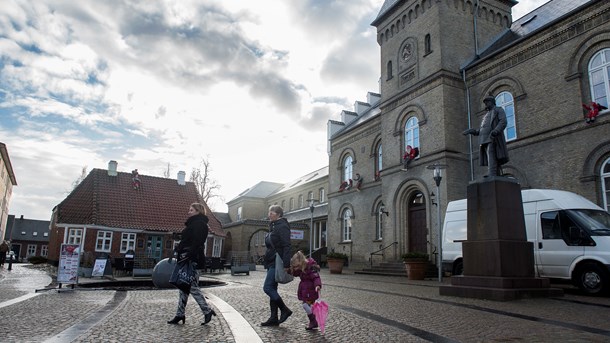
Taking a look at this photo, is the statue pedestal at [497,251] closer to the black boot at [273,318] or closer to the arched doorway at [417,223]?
the black boot at [273,318]

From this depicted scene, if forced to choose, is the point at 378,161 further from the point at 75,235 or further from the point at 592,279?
the point at 75,235

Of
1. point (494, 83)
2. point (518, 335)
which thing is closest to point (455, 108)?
point (494, 83)

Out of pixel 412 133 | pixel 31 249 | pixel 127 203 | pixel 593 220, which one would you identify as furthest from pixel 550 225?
pixel 31 249

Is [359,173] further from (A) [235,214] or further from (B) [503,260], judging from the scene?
(A) [235,214]

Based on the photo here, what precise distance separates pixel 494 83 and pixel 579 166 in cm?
563

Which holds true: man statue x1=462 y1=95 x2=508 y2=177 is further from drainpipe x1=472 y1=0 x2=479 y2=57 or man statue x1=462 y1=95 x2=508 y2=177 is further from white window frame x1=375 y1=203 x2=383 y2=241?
white window frame x1=375 y1=203 x2=383 y2=241

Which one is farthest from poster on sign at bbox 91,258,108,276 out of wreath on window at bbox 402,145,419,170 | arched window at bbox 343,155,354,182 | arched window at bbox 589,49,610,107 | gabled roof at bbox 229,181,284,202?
gabled roof at bbox 229,181,284,202

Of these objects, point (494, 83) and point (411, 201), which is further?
point (411, 201)

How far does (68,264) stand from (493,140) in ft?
39.4

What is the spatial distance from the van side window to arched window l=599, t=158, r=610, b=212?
11.9 feet

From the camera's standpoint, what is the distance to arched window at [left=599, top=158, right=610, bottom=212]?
1421 cm

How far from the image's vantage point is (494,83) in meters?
19.1

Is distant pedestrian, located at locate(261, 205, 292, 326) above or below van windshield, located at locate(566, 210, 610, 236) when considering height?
below

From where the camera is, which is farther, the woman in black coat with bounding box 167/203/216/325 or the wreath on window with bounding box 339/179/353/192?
the wreath on window with bounding box 339/179/353/192
